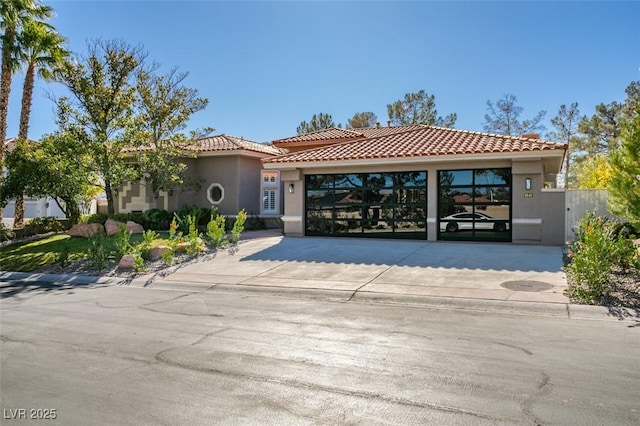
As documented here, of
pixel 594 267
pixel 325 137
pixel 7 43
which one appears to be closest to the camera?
pixel 594 267

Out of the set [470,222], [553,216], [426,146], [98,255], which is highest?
[426,146]

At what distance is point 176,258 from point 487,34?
13.8 meters

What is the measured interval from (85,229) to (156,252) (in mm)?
6675

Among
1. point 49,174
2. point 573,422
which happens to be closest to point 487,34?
point 573,422

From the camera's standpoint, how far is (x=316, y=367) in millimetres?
5008

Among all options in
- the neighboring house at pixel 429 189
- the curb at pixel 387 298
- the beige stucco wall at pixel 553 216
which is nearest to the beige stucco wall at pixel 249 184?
the neighboring house at pixel 429 189

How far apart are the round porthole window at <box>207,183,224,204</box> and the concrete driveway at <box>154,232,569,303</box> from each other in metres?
7.06

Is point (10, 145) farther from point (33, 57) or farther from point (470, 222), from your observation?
point (470, 222)

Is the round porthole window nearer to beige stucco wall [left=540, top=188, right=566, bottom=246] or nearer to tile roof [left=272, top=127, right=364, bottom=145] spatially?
tile roof [left=272, top=127, right=364, bottom=145]

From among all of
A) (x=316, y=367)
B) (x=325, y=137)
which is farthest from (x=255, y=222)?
(x=316, y=367)

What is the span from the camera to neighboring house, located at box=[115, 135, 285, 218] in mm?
21875

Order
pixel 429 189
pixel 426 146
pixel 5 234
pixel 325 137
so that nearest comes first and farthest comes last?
pixel 429 189 → pixel 426 146 → pixel 5 234 → pixel 325 137

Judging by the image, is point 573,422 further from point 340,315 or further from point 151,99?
point 151,99

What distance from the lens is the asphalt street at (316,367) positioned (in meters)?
3.93
